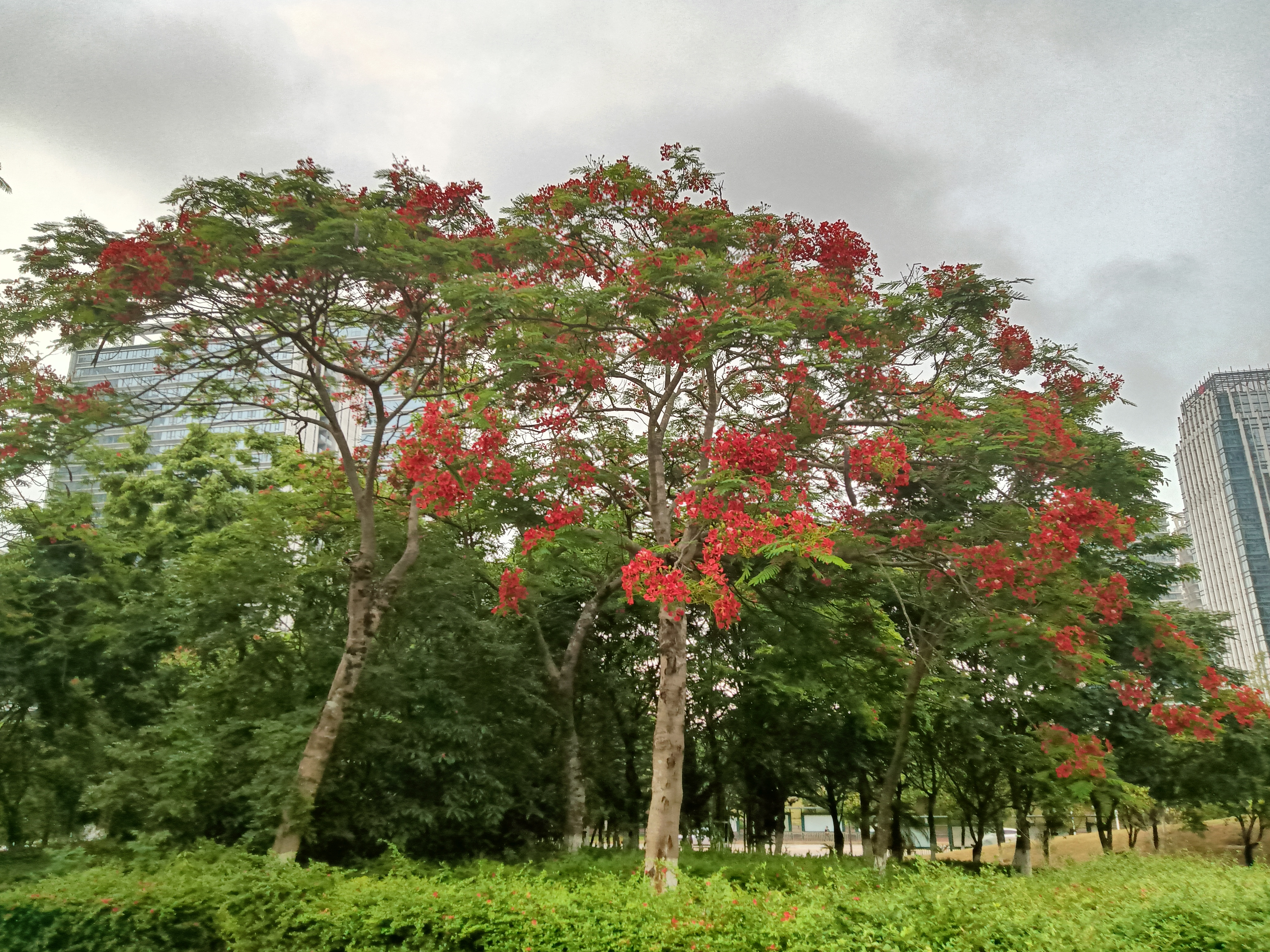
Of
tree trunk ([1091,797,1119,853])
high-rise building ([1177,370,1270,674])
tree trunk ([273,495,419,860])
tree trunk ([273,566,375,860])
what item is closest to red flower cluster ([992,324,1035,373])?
tree trunk ([273,495,419,860])

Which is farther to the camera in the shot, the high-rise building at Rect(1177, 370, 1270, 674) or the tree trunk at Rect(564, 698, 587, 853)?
the high-rise building at Rect(1177, 370, 1270, 674)

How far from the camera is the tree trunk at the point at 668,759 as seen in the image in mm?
8203

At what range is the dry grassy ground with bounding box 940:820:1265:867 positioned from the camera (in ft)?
83.1

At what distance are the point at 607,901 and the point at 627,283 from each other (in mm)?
6247

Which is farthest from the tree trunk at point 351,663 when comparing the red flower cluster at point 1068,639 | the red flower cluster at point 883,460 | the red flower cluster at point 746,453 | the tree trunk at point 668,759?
the red flower cluster at point 1068,639

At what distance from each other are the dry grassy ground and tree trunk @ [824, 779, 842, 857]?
15.5 feet

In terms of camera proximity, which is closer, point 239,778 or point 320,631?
point 239,778

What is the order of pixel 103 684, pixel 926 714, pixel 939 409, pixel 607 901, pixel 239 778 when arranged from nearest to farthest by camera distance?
pixel 607 901 < pixel 939 409 < pixel 239 778 < pixel 103 684 < pixel 926 714

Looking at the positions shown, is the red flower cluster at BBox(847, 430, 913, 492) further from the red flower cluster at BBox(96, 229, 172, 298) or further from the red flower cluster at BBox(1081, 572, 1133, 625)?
the red flower cluster at BBox(96, 229, 172, 298)

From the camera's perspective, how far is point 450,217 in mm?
10617

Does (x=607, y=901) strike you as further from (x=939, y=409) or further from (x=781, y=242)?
(x=781, y=242)

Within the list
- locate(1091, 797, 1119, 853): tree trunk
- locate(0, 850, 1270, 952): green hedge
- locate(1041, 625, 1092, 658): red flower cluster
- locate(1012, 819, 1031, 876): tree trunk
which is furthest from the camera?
locate(1091, 797, 1119, 853): tree trunk

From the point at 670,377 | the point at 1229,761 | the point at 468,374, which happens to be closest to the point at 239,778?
the point at 468,374

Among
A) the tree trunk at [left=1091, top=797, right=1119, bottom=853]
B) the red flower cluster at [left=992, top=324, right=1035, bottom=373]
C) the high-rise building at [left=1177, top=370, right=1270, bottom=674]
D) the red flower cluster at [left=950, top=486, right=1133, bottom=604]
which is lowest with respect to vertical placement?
the tree trunk at [left=1091, top=797, right=1119, bottom=853]
